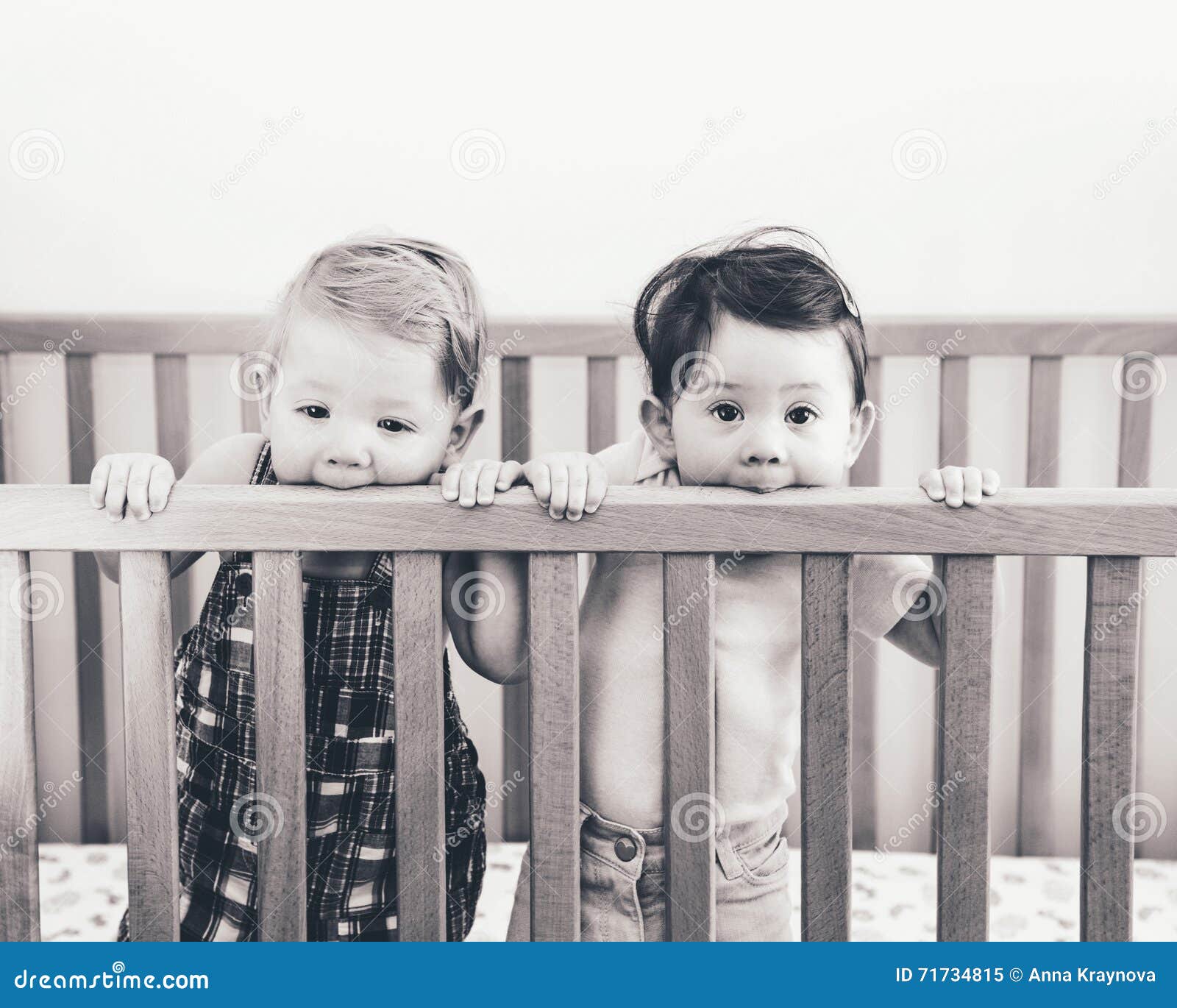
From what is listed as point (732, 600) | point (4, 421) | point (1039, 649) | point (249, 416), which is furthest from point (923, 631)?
point (4, 421)

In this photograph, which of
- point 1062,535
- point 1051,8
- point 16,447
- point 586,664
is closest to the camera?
point 1062,535

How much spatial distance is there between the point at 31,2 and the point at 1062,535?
1.34 meters

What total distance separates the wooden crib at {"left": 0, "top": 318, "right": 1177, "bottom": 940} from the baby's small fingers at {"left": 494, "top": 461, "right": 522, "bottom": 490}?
16 mm

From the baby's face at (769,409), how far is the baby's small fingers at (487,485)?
0.20 metres

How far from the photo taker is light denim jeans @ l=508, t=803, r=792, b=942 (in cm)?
79

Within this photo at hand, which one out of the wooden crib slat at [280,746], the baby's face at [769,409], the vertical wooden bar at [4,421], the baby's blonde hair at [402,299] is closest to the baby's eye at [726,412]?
the baby's face at [769,409]

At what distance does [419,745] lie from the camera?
0.64m

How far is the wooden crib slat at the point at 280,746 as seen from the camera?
0.62m

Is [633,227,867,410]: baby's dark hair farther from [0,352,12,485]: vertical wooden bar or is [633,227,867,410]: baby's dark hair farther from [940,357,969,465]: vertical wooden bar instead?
[0,352,12,485]: vertical wooden bar

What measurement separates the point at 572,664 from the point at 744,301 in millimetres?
308

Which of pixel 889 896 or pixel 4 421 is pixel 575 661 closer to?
pixel 889 896
